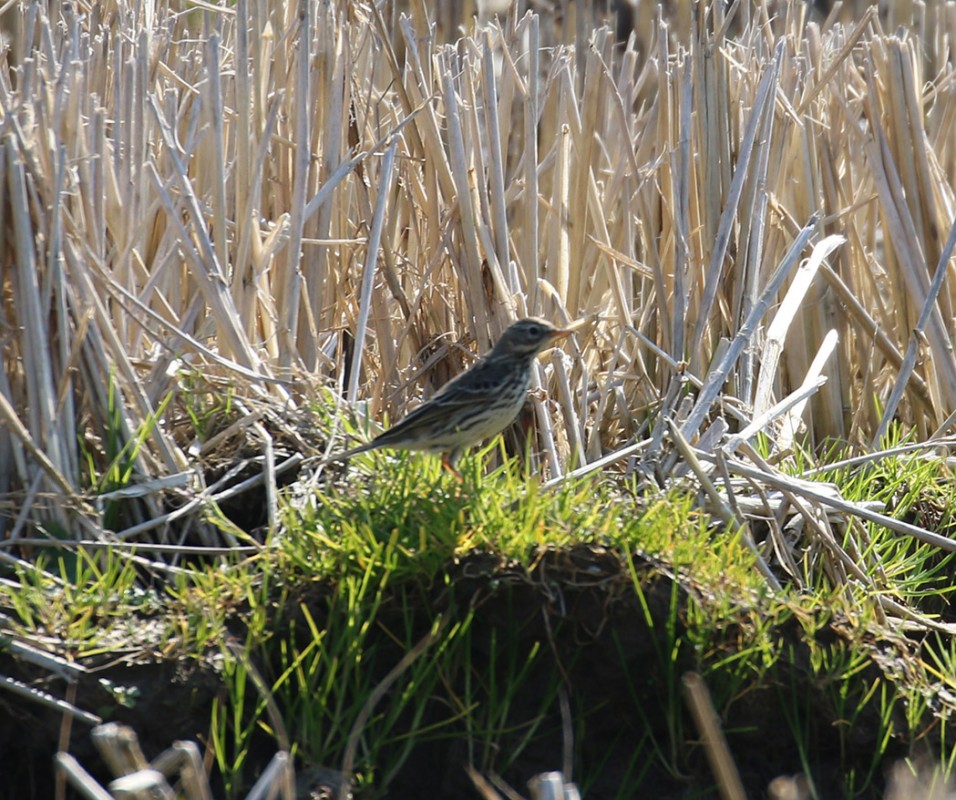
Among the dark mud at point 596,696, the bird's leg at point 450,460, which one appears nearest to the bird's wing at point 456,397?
the bird's leg at point 450,460

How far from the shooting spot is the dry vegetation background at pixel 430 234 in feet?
14.2

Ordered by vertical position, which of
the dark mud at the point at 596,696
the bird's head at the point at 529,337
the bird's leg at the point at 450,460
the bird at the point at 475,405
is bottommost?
the dark mud at the point at 596,696

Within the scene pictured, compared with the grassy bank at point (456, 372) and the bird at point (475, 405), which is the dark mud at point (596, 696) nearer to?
the grassy bank at point (456, 372)

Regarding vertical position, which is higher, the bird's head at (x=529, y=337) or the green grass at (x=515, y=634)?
the bird's head at (x=529, y=337)

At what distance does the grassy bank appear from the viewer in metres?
3.81

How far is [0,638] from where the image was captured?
12.1 ft

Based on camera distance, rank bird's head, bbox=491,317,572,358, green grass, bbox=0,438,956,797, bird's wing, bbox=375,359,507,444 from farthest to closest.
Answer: bird's head, bbox=491,317,572,358, bird's wing, bbox=375,359,507,444, green grass, bbox=0,438,956,797

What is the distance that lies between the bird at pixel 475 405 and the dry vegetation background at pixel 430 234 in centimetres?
45

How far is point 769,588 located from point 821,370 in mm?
1987

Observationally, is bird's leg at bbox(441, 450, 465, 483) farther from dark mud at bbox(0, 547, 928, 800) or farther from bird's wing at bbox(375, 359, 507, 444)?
dark mud at bbox(0, 547, 928, 800)

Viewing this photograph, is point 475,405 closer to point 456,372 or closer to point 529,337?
point 529,337

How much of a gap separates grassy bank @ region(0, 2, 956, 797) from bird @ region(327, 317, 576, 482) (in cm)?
11

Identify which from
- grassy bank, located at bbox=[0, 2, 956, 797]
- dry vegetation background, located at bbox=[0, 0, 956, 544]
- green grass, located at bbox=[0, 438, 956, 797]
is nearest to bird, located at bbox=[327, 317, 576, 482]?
grassy bank, located at bbox=[0, 2, 956, 797]

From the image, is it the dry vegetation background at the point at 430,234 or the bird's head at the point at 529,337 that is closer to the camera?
the dry vegetation background at the point at 430,234
